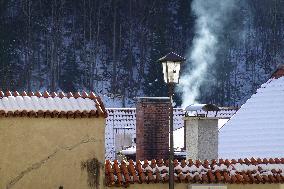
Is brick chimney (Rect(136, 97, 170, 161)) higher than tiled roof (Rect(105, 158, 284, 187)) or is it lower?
higher

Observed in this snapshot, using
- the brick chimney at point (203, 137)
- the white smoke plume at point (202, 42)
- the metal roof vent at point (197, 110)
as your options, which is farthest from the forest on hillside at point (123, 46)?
the brick chimney at point (203, 137)

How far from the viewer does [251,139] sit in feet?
52.6

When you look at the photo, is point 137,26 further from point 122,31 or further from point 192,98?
point 192,98

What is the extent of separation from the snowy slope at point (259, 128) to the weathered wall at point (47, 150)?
639 cm

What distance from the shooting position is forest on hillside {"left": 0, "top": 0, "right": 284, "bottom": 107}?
49.9 m

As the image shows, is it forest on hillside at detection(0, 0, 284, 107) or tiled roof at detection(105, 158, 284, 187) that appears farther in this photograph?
forest on hillside at detection(0, 0, 284, 107)

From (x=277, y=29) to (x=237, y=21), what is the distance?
396 cm

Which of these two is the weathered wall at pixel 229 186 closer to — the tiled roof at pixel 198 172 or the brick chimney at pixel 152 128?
the tiled roof at pixel 198 172

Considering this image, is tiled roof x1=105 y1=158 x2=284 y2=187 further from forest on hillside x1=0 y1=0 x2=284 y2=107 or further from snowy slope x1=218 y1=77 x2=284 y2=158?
forest on hillside x1=0 y1=0 x2=284 y2=107

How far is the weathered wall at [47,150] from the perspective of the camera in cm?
978

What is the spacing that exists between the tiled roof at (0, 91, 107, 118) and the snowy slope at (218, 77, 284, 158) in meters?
6.30

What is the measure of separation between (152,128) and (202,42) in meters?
44.1

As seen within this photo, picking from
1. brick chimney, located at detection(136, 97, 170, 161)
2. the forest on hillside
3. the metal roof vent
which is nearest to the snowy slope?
the metal roof vent

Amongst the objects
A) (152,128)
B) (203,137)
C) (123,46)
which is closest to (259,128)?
(203,137)
